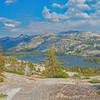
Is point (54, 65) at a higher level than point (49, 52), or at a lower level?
lower

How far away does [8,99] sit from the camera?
54.0 ft

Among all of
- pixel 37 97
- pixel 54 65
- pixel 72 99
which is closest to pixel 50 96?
pixel 37 97

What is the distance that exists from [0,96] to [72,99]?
8.44 metres

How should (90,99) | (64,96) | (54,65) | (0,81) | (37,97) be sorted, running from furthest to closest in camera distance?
(54,65), (0,81), (37,97), (64,96), (90,99)

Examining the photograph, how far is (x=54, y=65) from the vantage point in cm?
6712

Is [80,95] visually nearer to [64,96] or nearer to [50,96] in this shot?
[64,96]

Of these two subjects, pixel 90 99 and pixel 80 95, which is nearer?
pixel 90 99

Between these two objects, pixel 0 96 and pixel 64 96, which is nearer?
pixel 64 96

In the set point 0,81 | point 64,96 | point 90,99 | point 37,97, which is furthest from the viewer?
point 0,81

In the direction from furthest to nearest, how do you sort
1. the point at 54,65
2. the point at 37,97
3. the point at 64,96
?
the point at 54,65, the point at 37,97, the point at 64,96

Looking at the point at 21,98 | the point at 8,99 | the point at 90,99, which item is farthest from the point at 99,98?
the point at 8,99

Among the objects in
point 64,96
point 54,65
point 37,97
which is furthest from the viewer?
point 54,65

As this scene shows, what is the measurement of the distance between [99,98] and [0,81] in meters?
19.1

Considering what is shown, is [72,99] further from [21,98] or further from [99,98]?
[21,98]
